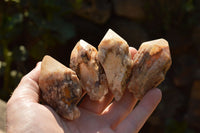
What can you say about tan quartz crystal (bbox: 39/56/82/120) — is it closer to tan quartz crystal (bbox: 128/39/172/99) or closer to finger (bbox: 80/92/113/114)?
finger (bbox: 80/92/113/114)

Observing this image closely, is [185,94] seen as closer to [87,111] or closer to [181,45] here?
[181,45]

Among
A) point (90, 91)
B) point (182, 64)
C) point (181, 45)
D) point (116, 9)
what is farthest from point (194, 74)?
point (90, 91)

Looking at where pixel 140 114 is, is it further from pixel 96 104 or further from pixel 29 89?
pixel 29 89

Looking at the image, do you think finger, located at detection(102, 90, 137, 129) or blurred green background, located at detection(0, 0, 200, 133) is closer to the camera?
finger, located at detection(102, 90, 137, 129)

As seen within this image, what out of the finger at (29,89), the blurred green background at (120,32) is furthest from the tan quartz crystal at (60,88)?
the blurred green background at (120,32)

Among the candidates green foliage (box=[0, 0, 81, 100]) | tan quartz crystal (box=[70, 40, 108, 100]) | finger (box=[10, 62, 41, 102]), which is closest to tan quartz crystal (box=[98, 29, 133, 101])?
tan quartz crystal (box=[70, 40, 108, 100])

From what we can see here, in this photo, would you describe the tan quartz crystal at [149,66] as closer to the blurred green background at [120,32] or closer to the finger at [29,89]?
the finger at [29,89]

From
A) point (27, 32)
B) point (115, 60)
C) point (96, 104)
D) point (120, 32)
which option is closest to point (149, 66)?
point (115, 60)
